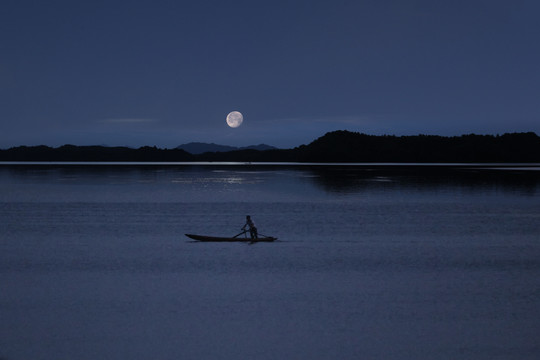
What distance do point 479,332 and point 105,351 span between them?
11.5 meters

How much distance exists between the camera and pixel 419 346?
52.4 feet

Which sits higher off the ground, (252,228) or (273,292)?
(252,228)

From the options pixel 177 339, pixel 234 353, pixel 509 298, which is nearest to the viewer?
pixel 234 353

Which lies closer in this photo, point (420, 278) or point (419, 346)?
point (419, 346)

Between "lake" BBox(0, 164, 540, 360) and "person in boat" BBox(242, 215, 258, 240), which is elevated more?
"person in boat" BBox(242, 215, 258, 240)

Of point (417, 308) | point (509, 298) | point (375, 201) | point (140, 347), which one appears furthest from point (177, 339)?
point (375, 201)

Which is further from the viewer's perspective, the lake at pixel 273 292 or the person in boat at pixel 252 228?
the person in boat at pixel 252 228

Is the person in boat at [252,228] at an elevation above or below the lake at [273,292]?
above

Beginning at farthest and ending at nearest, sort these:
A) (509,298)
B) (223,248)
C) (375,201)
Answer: (375,201), (223,248), (509,298)

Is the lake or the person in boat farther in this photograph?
the person in boat

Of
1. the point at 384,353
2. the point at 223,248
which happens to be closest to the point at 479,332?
the point at 384,353

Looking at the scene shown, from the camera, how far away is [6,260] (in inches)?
1238

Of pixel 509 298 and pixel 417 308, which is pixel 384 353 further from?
pixel 509 298

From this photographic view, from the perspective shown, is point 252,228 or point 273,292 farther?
point 252,228
